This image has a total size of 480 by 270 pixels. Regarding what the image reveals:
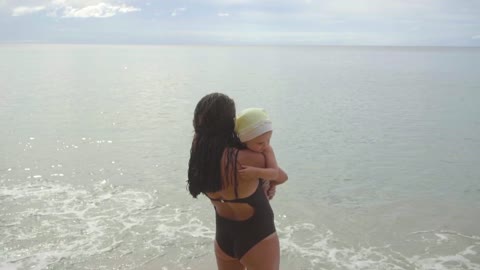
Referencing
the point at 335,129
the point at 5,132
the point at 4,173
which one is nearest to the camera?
the point at 4,173

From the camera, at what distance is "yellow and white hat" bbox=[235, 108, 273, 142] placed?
314cm

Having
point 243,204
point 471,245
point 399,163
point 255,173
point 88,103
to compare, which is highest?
point 255,173

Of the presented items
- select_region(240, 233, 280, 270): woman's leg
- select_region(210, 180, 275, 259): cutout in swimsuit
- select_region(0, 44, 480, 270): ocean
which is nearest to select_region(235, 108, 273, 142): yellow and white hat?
select_region(210, 180, 275, 259): cutout in swimsuit

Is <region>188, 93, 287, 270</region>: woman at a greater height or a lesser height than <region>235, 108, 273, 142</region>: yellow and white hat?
lesser

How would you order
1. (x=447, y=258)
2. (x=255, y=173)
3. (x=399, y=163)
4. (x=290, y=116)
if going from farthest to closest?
(x=290, y=116) < (x=399, y=163) < (x=447, y=258) < (x=255, y=173)

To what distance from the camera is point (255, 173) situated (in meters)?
3.15

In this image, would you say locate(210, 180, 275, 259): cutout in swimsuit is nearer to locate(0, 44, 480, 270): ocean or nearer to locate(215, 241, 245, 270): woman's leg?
locate(215, 241, 245, 270): woman's leg

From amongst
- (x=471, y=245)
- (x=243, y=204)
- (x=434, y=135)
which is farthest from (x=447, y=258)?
(x=434, y=135)

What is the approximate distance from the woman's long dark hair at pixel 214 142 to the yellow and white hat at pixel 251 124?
0.05 meters

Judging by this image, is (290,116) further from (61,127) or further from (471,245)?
(471,245)

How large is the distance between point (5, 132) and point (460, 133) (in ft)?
49.4

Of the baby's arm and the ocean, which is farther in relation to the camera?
the ocean

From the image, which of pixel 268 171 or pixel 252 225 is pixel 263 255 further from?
pixel 268 171

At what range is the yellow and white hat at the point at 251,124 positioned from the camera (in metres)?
3.14
